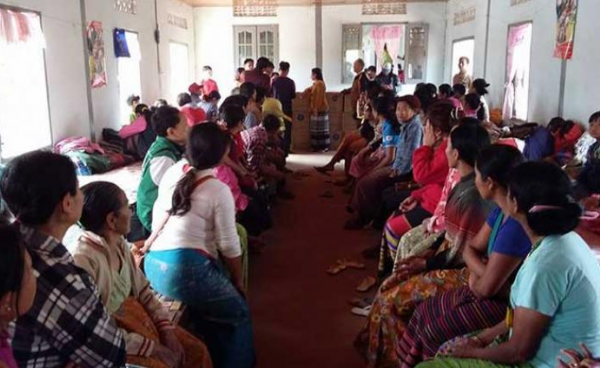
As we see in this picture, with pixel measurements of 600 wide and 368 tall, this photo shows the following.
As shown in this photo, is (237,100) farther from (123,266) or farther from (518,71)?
(518,71)

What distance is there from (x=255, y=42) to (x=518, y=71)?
5.35 meters

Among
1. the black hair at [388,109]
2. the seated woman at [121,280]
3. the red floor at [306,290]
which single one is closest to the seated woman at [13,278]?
the seated woman at [121,280]

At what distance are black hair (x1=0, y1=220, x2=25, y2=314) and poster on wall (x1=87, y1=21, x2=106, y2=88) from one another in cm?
527

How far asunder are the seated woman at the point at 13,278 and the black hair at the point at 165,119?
6.36ft

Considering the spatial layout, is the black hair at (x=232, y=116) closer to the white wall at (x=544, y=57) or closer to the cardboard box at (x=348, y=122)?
the white wall at (x=544, y=57)

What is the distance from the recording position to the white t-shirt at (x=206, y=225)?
221 cm

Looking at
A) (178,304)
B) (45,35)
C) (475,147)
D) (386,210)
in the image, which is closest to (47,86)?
(45,35)

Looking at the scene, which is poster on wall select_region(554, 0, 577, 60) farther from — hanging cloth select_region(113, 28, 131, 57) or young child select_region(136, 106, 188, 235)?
hanging cloth select_region(113, 28, 131, 57)

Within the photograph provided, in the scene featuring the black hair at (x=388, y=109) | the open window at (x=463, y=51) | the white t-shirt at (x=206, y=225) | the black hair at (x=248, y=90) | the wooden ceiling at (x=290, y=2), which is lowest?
the white t-shirt at (x=206, y=225)

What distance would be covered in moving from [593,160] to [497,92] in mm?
4146

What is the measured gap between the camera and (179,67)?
10180 mm

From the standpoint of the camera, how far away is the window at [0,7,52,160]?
4.50m

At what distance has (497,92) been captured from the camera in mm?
7613

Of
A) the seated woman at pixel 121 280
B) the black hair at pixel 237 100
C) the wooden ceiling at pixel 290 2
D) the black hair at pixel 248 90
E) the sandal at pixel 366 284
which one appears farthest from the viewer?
the wooden ceiling at pixel 290 2
